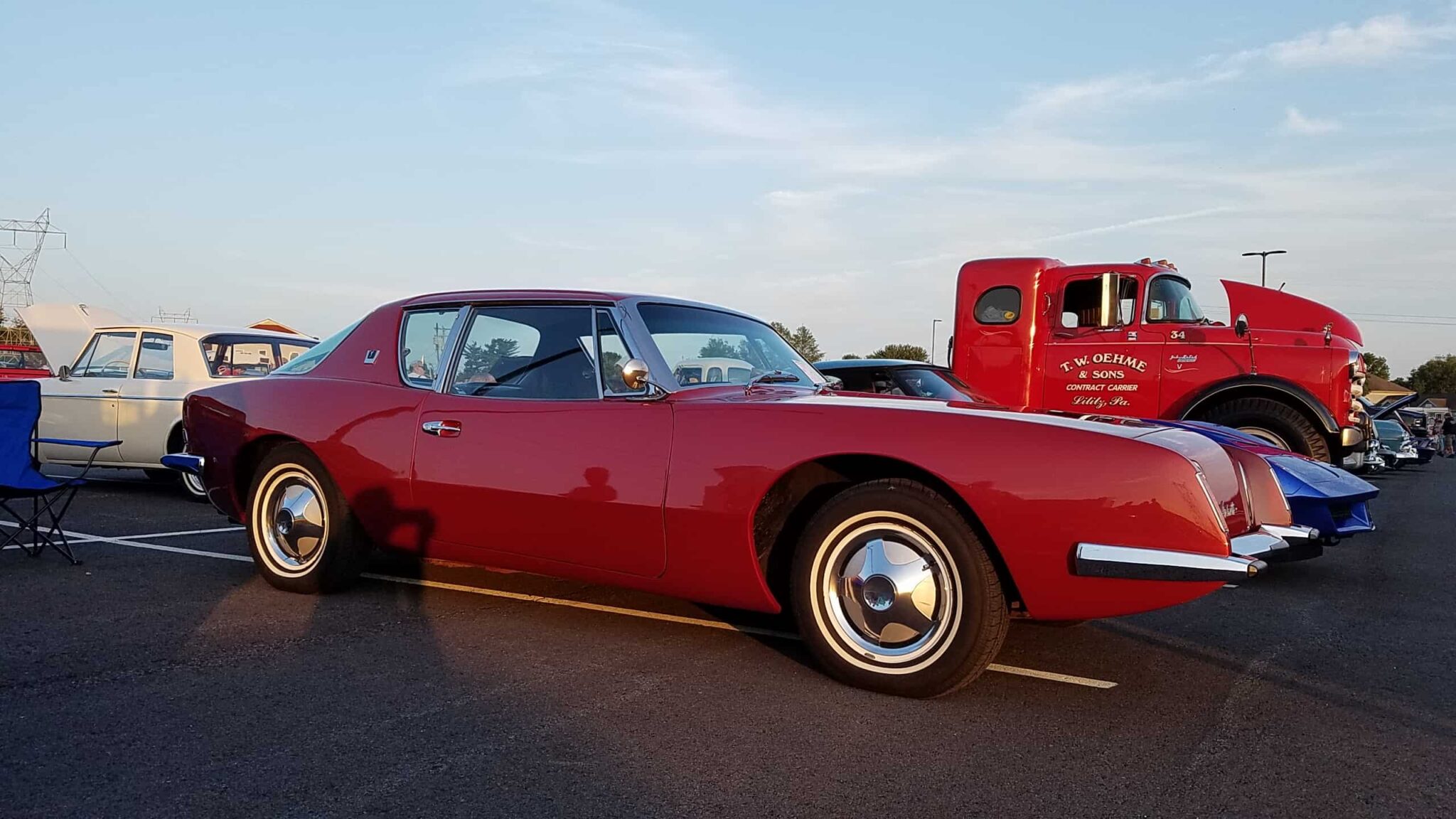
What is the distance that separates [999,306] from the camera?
9734 mm

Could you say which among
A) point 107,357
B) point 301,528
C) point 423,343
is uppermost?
point 423,343

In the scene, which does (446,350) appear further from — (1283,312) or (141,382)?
(1283,312)

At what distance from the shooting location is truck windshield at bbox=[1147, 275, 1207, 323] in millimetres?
9156

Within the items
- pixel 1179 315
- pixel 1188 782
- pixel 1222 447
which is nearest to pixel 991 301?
pixel 1179 315

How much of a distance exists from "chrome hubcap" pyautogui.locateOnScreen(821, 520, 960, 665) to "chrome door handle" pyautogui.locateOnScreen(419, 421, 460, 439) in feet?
6.10

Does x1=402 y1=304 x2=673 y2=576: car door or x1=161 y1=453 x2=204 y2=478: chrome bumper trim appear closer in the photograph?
x1=402 y1=304 x2=673 y2=576: car door

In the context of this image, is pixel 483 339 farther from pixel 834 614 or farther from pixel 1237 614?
pixel 1237 614

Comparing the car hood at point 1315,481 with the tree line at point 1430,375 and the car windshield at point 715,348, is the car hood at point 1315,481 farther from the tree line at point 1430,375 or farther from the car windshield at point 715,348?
the tree line at point 1430,375

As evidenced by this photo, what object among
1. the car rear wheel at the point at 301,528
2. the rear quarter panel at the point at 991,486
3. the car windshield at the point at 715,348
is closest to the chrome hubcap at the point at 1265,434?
the car windshield at the point at 715,348

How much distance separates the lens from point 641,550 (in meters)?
3.83

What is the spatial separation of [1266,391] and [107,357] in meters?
10.8

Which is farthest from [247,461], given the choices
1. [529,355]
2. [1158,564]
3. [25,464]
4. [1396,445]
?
[1396,445]

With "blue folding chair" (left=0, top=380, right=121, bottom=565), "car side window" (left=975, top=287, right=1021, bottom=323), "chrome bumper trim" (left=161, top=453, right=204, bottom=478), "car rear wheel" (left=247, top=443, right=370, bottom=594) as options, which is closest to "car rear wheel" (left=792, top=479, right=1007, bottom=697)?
"car rear wheel" (left=247, top=443, right=370, bottom=594)

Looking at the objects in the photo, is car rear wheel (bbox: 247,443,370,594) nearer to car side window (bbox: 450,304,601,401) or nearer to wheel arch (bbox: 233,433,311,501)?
wheel arch (bbox: 233,433,311,501)
